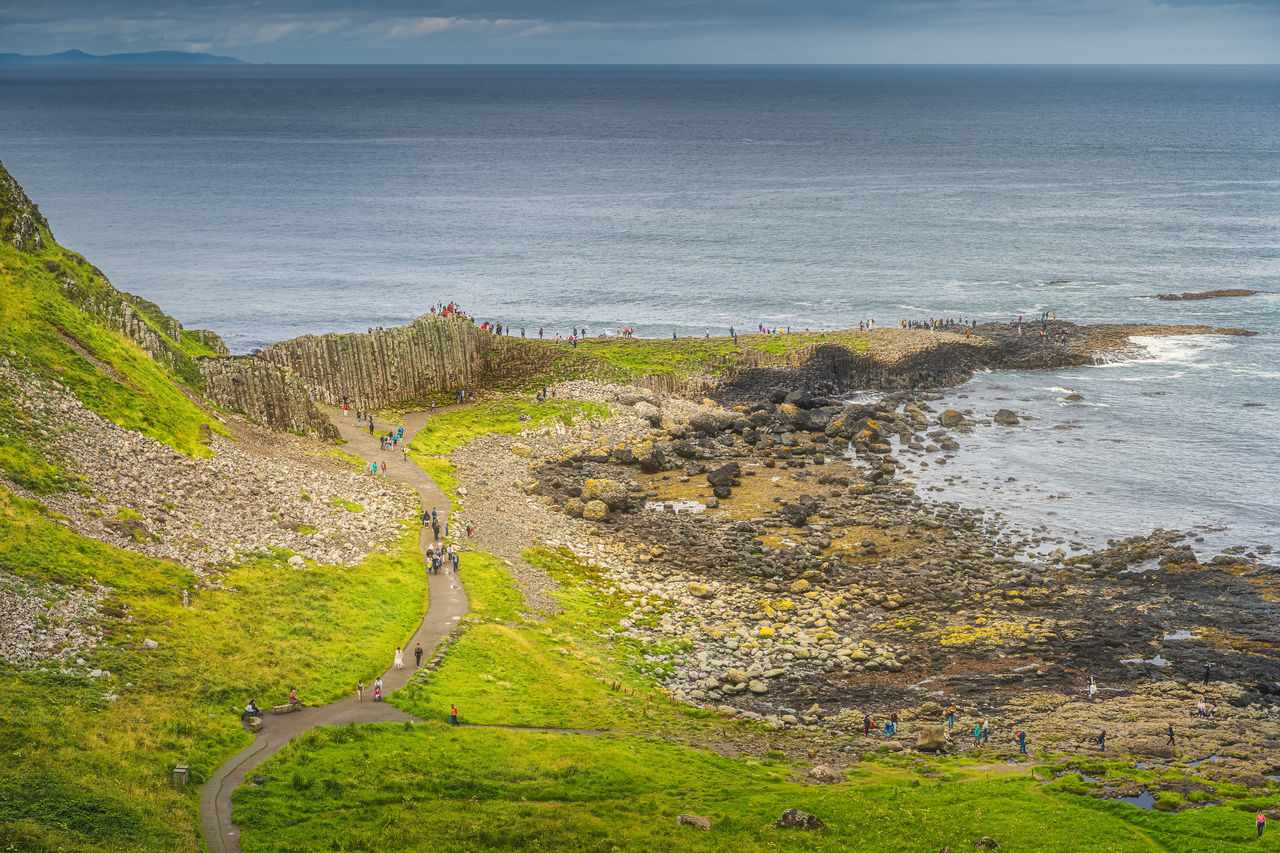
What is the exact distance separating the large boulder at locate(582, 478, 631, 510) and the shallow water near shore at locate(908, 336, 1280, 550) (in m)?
25.1

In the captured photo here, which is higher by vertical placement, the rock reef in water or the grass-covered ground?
the rock reef in water

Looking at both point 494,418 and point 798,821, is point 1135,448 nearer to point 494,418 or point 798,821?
point 494,418

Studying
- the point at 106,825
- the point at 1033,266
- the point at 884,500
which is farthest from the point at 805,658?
the point at 1033,266

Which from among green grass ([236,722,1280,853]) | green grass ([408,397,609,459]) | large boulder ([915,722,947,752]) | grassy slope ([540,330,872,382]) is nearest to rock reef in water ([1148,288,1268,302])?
grassy slope ([540,330,872,382])

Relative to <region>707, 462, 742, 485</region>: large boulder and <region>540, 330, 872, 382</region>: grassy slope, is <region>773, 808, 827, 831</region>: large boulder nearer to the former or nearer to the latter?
<region>707, 462, 742, 485</region>: large boulder

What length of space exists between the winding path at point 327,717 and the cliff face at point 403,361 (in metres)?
24.6

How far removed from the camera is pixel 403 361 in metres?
101

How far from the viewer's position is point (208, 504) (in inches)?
2517

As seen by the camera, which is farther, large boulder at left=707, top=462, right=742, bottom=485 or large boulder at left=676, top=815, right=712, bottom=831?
large boulder at left=707, top=462, right=742, bottom=485

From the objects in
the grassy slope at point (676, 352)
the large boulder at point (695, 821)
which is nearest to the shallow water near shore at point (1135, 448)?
→ the grassy slope at point (676, 352)

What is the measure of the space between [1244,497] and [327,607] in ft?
229

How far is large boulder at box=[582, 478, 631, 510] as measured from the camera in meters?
79.9

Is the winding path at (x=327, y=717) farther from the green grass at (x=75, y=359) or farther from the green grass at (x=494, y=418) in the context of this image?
the green grass at (x=75, y=359)

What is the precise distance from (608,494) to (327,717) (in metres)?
34.3
